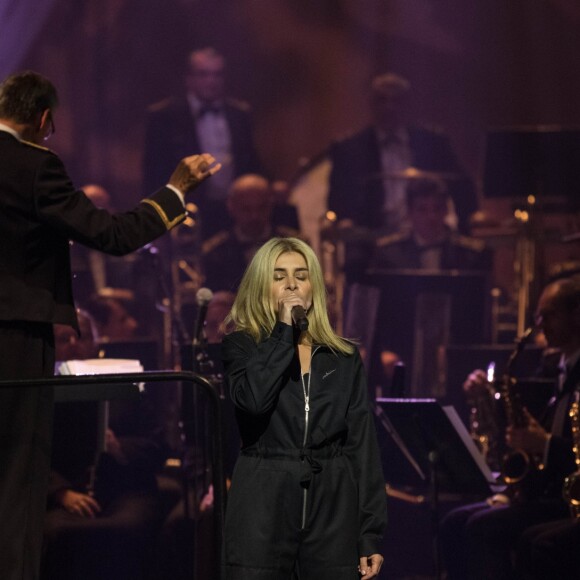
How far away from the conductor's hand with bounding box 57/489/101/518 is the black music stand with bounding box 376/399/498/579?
5.44 feet

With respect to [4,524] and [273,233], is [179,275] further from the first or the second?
[4,524]

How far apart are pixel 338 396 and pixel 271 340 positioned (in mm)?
272

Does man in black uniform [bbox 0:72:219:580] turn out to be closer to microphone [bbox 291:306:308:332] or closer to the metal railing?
the metal railing

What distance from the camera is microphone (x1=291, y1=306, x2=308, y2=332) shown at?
350 centimetres

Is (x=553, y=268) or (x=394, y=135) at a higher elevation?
(x=394, y=135)

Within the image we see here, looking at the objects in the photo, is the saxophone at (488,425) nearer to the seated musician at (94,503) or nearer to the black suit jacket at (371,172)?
the seated musician at (94,503)

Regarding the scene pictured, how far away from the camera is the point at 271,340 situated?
352 centimetres

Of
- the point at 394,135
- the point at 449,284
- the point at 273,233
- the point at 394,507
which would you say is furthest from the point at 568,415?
the point at 394,135

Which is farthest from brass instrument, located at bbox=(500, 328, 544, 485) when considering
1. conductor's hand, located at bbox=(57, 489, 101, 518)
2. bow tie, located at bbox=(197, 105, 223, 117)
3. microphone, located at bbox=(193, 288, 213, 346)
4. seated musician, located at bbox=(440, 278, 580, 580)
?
bow tie, located at bbox=(197, 105, 223, 117)

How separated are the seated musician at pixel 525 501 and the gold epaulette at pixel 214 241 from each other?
12.4ft

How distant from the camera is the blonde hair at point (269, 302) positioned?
3.67 m

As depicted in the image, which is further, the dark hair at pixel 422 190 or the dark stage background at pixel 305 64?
the dark stage background at pixel 305 64

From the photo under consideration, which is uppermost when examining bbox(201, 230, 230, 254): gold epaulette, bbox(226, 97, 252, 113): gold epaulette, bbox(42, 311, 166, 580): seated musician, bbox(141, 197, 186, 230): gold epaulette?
bbox(226, 97, 252, 113): gold epaulette

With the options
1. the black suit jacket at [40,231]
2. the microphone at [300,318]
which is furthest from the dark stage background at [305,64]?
the microphone at [300,318]
